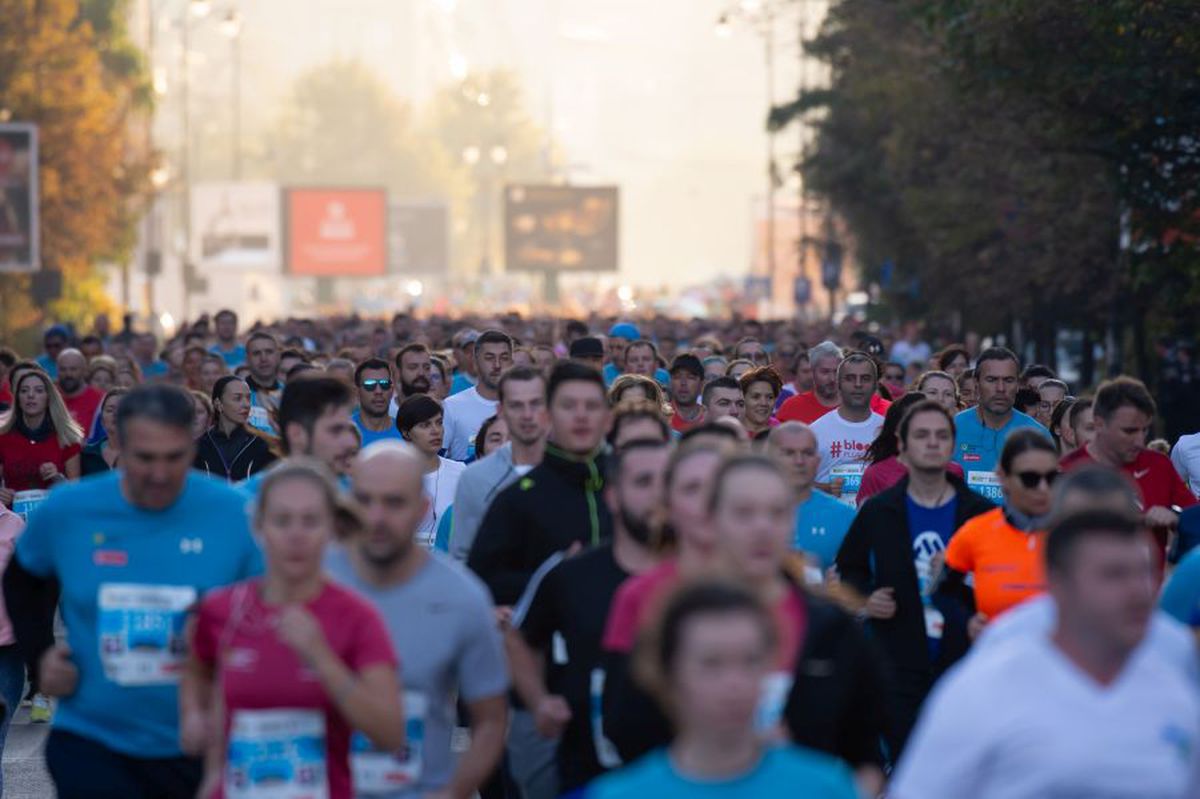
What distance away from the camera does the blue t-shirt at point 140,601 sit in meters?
6.64

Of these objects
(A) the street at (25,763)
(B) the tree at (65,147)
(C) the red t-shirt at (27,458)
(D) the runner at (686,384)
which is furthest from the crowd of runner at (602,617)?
(B) the tree at (65,147)

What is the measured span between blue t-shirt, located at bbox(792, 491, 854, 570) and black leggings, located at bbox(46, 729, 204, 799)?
11.1ft

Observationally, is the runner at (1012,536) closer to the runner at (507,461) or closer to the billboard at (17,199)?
the runner at (507,461)

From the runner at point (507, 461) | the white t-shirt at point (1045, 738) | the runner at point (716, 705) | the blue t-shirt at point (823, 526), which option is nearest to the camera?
the runner at point (716, 705)

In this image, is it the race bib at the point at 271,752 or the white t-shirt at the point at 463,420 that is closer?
the race bib at the point at 271,752

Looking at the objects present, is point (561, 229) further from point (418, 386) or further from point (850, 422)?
point (850, 422)

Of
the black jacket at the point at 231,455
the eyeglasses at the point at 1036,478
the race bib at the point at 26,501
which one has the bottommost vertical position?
the race bib at the point at 26,501

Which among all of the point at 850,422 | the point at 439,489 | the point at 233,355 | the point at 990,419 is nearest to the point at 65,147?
the point at 233,355

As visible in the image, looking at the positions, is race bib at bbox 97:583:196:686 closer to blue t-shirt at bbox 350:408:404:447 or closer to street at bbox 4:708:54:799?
street at bbox 4:708:54:799

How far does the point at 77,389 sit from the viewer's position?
18562 mm

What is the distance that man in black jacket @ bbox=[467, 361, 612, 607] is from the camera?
307 inches

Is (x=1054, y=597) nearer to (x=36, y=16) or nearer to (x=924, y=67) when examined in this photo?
(x=924, y=67)

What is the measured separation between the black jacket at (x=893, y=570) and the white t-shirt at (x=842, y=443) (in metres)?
3.64

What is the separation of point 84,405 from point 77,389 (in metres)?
0.29
